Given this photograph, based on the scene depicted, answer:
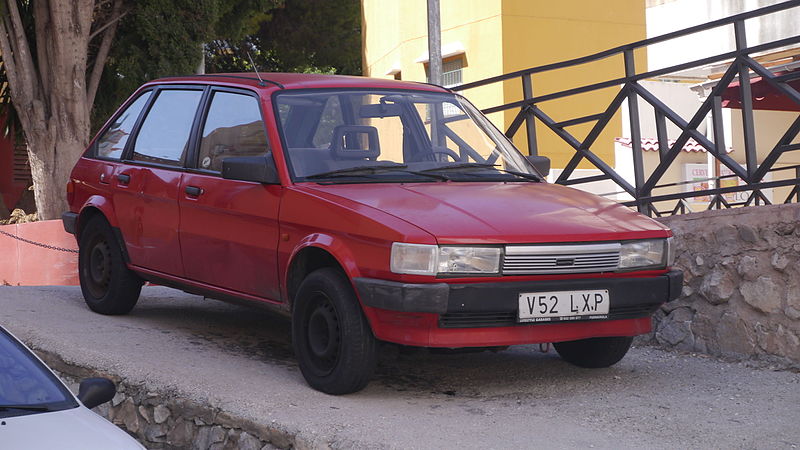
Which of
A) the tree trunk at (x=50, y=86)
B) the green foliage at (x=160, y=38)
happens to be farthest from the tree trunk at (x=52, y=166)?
the green foliage at (x=160, y=38)

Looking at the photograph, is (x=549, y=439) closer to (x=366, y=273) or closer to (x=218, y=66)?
(x=366, y=273)

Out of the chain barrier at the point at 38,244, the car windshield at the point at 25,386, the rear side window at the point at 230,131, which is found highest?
the rear side window at the point at 230,131

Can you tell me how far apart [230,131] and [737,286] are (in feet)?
10.5

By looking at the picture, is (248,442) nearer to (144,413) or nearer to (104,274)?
(144,413)

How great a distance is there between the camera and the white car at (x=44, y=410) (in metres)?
3.62

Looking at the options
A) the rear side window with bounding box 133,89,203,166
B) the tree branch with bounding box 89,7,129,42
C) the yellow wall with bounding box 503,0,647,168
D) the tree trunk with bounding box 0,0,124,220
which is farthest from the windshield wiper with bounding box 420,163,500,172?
the yellow wall with bounding box 503,0,647,168

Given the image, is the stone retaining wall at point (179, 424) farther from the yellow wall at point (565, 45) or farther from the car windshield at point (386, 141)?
the yellow wall at point (565, 45)

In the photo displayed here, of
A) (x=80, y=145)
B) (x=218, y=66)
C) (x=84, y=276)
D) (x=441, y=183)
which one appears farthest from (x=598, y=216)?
(x=218, y=66)

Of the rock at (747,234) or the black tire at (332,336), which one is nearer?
the black tire at (332,336)

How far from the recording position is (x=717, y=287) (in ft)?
22.5

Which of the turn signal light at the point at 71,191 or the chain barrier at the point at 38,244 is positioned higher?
the turn signal light at the point at 71,191

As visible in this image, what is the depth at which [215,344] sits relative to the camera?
23.4 ft

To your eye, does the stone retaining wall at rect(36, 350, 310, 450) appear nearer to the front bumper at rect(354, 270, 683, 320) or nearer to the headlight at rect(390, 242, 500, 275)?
the front bumper at rect(354, 270, 683, 320)

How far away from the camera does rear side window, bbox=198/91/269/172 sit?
255 inches
